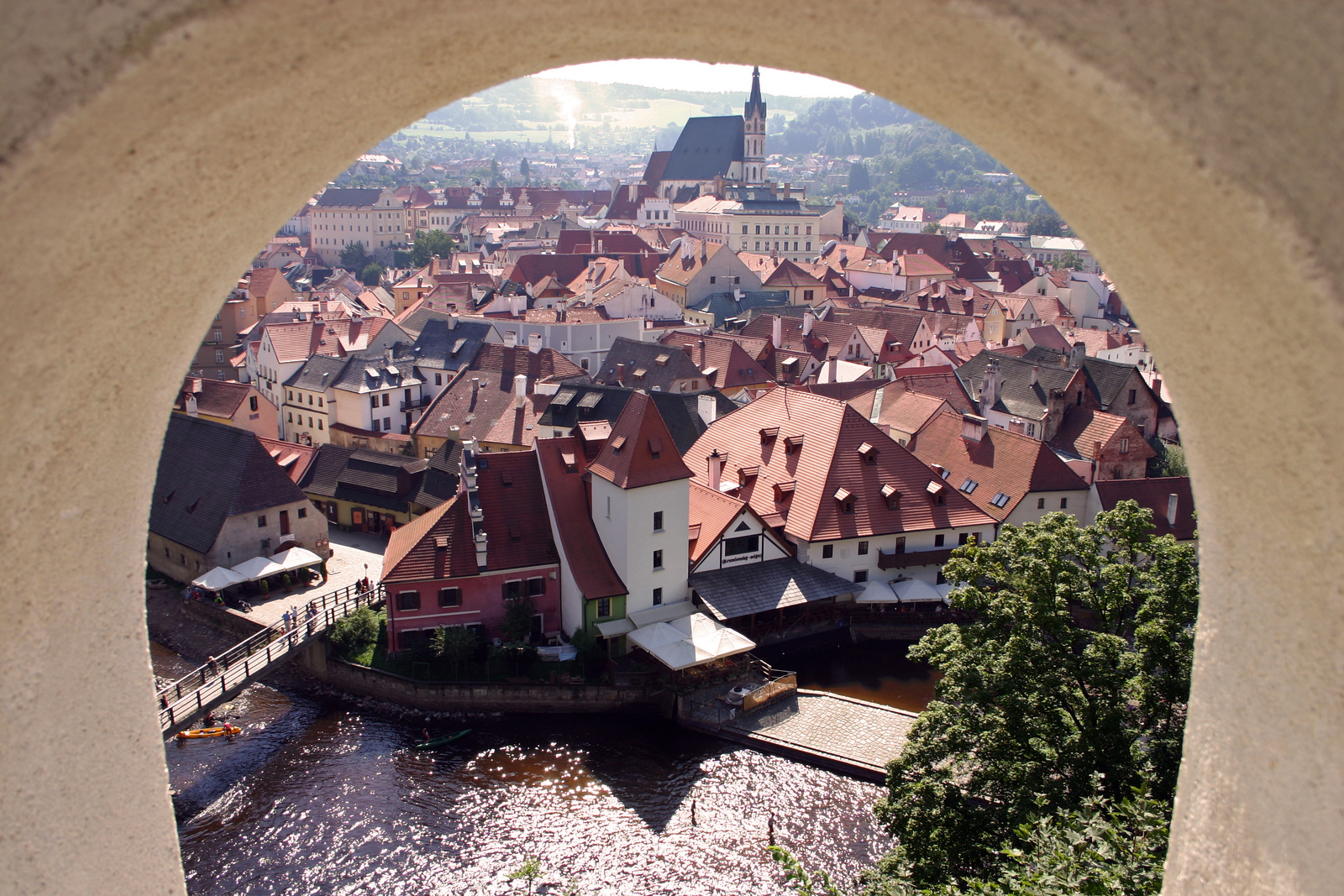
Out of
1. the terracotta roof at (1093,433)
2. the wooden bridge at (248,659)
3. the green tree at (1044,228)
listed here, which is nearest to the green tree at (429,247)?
the green tree at (1044,228)

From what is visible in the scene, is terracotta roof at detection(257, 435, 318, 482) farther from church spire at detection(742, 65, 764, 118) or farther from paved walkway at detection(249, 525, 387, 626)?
church spire at detection(742, 65, 764, 118)

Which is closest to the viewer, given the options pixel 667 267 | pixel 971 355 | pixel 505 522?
pixel 505 522

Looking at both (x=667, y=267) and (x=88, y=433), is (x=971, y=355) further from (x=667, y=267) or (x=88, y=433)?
(x=88, y=433)

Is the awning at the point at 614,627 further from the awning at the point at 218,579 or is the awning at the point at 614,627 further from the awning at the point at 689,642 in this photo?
the awning at the point at 218,579

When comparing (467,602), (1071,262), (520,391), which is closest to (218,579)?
(467,602)

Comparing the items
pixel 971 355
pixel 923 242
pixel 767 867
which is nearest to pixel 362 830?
pixel 767 867

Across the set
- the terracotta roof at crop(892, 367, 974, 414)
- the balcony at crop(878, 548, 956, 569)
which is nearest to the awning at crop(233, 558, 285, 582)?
the balcony at crop(878, 548, 956, 569)
